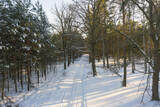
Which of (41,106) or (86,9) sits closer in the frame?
(41,106)

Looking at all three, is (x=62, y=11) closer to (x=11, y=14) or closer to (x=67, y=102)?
(x=11, y=14)

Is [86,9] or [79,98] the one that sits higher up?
[86,9]

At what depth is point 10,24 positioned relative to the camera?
24.6 feet

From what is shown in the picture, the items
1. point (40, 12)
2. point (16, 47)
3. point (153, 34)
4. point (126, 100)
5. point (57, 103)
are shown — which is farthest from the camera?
point (40, 12)

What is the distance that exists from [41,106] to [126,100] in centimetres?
492

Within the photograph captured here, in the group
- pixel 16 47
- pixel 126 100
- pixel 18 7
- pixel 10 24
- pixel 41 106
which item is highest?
pixel 18 7

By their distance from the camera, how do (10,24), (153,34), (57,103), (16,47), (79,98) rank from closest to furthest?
(153,34)
(57,103)
(79,98)
(10,24)
(16,47)

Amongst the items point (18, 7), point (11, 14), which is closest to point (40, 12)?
point (18, 7)

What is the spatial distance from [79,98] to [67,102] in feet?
2.75

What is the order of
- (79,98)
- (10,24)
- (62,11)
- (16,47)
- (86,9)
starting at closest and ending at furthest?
1. (79,98)
2. (10,24)
3. (16,47)
4. (86,9)
5. (62,11)

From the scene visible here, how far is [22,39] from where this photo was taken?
7.90m

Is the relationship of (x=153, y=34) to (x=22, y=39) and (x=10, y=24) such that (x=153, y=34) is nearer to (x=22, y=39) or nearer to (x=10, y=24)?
(x=22, y=39)

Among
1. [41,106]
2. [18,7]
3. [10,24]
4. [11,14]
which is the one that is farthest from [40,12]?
[41,106]

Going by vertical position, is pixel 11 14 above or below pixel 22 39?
above
